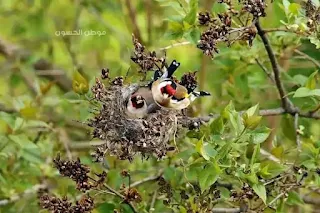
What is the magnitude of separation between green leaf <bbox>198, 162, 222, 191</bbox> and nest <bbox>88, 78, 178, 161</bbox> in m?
0.10

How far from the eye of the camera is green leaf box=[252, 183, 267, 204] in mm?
1634

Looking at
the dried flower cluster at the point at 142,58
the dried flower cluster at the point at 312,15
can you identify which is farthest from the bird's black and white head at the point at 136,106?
the dried flower cluster at the point at 312,15

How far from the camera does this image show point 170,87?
171 cm

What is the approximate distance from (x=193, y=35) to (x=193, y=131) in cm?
25

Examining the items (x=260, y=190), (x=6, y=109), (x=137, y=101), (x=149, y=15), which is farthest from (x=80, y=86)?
(x=149, y=15)

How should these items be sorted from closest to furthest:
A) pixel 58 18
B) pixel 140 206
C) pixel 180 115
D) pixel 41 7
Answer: pixel 180 115
pixel 140 206
pixel 41 7
pixel 58 18

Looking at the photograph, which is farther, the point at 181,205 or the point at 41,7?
the point at 41,7

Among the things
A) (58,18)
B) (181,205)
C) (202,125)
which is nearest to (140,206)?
(181,205)

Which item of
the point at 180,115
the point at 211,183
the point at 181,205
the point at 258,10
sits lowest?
the point at 181,205

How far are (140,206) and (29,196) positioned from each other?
Result: 0.66 metres

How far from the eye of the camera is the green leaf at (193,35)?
1807 millimetres

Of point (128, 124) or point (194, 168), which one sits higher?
point (128, 124)

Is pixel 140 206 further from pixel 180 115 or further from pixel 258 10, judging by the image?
pixel 258 10

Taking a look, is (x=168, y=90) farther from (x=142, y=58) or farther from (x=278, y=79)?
(x=278, y=79)
